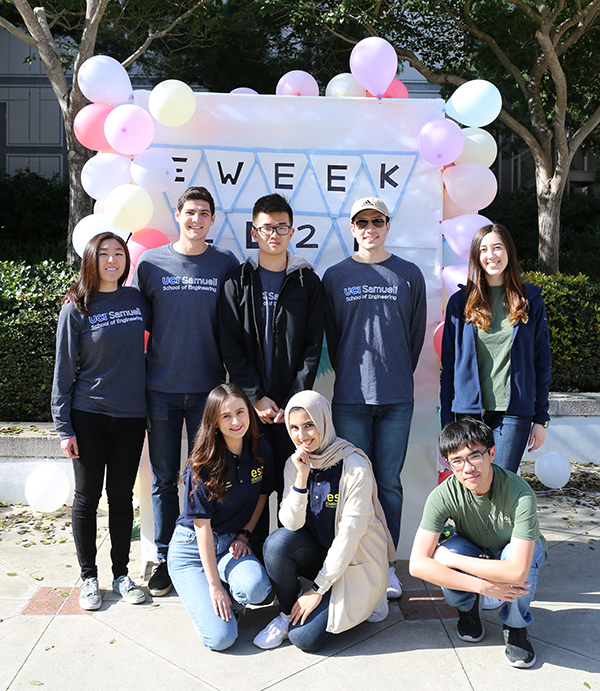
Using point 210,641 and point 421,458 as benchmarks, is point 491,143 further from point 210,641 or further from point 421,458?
point 210,641

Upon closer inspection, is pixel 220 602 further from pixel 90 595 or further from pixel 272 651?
pixel 90 595

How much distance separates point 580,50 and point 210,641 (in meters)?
9.35

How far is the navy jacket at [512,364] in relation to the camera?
324 cm

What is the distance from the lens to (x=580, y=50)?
366 inches

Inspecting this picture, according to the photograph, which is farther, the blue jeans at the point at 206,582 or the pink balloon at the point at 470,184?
the pink balloon at the point at 470,184

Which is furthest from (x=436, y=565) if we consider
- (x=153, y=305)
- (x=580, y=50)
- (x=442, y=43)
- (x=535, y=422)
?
(x=442, y=43)

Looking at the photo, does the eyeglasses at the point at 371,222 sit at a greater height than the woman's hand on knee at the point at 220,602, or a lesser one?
greater

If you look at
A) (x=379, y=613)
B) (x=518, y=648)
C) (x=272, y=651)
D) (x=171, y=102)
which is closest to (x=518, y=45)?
(x=171, y=102)

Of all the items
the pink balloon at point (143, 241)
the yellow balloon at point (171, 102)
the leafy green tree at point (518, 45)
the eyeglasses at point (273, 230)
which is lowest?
the pink balloon at point (143, 241)

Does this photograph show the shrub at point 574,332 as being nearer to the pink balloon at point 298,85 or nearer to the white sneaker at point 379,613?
the pink balloon at point 298,85

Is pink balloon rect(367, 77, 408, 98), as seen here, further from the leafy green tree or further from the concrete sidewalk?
the leafy green tree

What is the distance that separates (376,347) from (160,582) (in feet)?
5.36

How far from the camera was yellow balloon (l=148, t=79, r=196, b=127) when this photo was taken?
3.62m

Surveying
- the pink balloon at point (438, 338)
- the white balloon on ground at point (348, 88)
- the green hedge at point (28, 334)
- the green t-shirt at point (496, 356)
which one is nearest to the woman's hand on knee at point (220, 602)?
the green t-shirt at point (496, 356)
